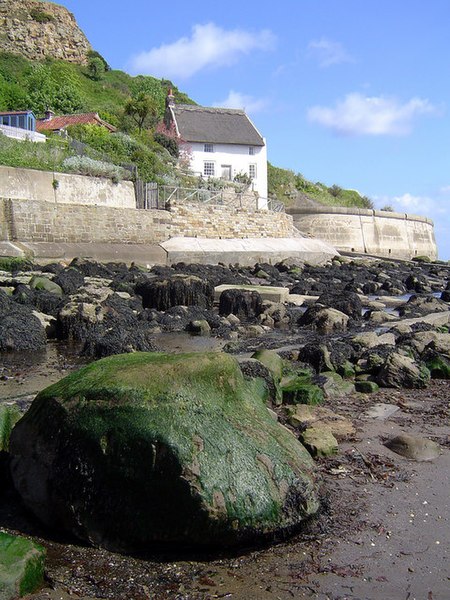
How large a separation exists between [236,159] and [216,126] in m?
3.29

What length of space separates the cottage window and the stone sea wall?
6.98m

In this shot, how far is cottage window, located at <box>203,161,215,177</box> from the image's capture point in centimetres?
4947

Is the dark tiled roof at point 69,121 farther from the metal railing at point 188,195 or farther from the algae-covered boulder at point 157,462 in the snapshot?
the algae-covered boulder at point 157,462

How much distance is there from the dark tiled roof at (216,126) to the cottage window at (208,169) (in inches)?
62.4

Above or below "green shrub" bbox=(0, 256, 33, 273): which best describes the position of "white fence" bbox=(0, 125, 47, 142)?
above

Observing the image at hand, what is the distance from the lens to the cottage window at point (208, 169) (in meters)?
49.5

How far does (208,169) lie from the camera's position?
4969 centimetres

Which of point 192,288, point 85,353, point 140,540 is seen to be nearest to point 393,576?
point 140,540

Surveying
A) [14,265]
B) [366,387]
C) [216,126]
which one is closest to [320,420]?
[366,387]

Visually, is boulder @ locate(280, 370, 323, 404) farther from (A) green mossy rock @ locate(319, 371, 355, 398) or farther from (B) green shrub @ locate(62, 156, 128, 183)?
(B) green shrub @ locate(62, 156, 128, 183)

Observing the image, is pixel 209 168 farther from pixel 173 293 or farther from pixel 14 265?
pixel 173 293

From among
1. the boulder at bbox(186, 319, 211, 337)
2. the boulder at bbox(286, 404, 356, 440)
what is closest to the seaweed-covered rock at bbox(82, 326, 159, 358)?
the boulder at bbox(186, 319, 211, 337)

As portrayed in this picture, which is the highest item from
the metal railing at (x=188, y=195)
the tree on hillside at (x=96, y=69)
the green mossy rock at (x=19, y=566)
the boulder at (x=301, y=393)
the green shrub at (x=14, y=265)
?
the tree on hillside at (x=96, y=69)

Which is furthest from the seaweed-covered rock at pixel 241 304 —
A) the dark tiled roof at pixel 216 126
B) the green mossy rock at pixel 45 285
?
the dark tiled roof at pixel 216 126
